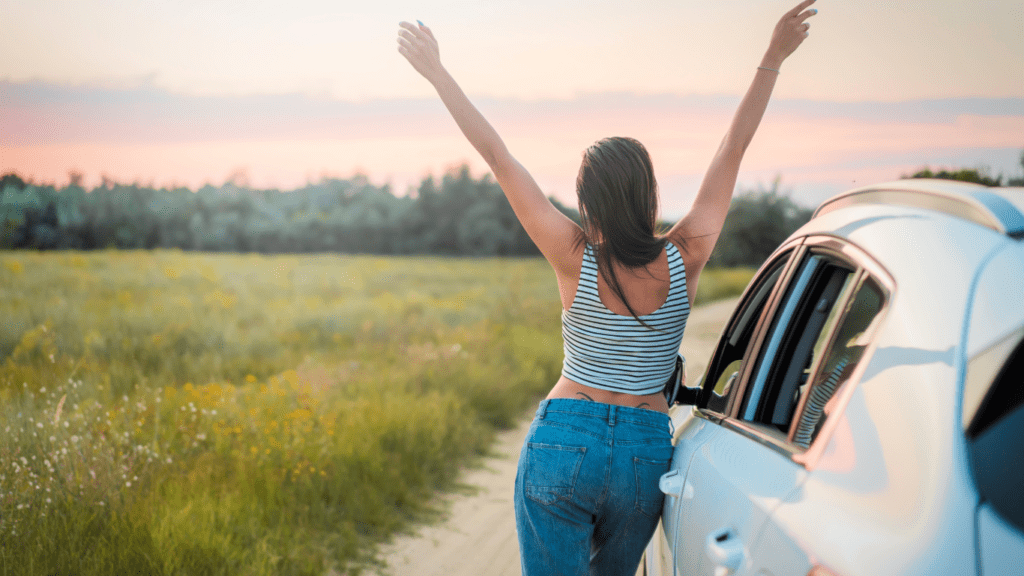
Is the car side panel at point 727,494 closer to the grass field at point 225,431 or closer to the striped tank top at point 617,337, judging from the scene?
the striped tank top at point 617,337

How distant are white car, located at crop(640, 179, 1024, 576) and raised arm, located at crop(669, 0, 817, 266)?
490mm

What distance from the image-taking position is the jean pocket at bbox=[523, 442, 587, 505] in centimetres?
211

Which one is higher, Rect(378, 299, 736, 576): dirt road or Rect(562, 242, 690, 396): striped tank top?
Rect(562, 242, 690, 396): striped tank top

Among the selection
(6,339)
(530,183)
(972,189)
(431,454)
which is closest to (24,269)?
(6,339)

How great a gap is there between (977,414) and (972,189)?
1.64 feet

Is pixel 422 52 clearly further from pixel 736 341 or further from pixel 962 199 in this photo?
pixel 962 199

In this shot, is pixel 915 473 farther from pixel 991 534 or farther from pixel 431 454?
pixel 431 454

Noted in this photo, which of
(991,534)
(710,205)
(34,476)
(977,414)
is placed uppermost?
(710,205)

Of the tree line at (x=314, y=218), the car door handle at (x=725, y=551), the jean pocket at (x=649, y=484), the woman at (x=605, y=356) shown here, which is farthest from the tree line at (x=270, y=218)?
the car door handle at (x=725, y=551)

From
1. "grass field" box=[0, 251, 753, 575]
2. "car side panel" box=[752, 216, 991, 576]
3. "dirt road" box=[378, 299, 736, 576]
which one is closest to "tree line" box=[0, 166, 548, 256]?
"grass field" box=[0, 251, 753, 575]

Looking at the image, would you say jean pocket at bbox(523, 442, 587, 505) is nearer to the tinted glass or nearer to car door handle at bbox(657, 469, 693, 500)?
car door handle at bbox(657, 469, 693, 500)

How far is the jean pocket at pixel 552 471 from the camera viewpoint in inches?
83.0

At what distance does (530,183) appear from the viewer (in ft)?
7.65

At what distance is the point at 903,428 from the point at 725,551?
622 mm
